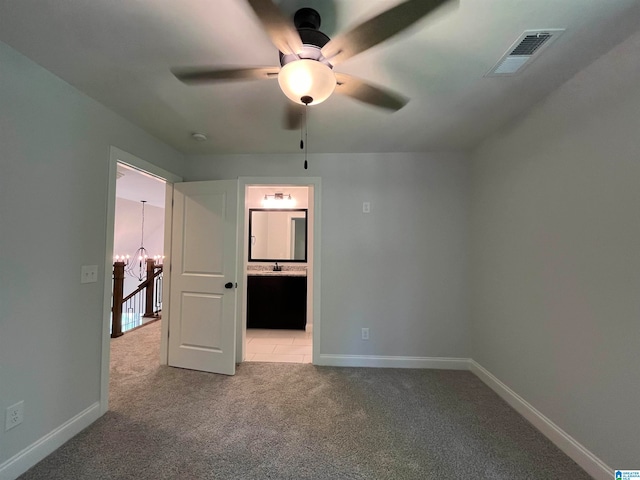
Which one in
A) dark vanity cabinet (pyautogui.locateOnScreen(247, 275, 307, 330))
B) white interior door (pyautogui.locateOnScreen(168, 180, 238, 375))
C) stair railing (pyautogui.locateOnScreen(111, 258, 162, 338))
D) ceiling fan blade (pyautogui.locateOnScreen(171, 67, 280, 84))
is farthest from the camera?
dark vanity cabinet (pyautogui.locateOnScreen(247, 275, 307, 330))

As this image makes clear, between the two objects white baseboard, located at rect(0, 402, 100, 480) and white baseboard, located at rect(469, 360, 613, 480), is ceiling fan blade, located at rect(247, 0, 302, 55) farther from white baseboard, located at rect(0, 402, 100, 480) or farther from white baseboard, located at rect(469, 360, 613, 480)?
white baseboard, located at rect(469, 360, 613, 480)

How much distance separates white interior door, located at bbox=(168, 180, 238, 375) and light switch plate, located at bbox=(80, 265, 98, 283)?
3.16 ft

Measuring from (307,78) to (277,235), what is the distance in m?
3.71

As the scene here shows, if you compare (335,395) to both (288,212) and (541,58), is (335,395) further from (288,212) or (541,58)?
(288,212)

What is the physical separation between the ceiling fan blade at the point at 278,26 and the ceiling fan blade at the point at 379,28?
A: 0.45 feet

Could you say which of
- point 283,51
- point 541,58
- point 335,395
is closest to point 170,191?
point 283,51

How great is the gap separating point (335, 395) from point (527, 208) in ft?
7.25

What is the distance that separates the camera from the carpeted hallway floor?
1.61 metres

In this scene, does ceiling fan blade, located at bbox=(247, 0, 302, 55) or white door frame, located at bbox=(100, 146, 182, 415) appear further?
white door frame, located at bbox=(100, 146, 182, 415)

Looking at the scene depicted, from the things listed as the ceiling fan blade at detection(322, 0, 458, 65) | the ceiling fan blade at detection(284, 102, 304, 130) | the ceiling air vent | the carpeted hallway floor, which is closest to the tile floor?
the carpeted hallway floor

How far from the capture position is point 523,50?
4.89 feet

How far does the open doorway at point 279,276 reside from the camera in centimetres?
367

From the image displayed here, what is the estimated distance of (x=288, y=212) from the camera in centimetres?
482

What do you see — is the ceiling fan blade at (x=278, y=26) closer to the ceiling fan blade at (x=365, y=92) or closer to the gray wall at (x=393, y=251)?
the ceiling fan blade at (x=365, y=92)
